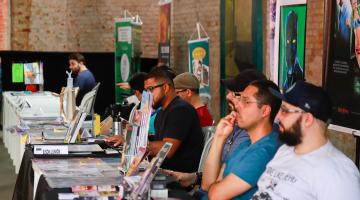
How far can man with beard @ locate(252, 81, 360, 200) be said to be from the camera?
2814 mm

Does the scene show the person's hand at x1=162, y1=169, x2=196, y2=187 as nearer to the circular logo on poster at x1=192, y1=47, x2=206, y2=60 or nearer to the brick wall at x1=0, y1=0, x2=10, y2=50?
the circular logo on poster at x1=192, y1=47, x2=206, y2=60

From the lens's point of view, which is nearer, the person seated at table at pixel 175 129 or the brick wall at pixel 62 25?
the person seated at table at pixel 175 129

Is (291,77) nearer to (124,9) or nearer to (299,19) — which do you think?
(299,19)

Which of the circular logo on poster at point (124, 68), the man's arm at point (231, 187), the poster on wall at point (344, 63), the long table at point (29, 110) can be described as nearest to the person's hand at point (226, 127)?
the man's arm at point (231, 187)

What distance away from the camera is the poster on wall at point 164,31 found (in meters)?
10.7

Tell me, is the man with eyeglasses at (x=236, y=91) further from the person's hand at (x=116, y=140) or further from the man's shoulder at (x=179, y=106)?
the person's hand at (x=116, y=140)

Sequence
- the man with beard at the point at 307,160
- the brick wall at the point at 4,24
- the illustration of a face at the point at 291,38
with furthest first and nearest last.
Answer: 1. the brick wall at the point at 4,24
2. the illustration of a face at the point at 291,38
3. the man with beard at the point at 307,160

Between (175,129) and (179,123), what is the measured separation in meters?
0.05

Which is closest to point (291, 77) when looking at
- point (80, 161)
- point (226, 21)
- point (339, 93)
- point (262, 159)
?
point (339, 93)

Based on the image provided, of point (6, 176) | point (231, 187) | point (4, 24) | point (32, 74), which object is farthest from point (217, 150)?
point (4, 24)

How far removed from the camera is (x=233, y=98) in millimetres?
4055

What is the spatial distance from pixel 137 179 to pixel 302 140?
80cm

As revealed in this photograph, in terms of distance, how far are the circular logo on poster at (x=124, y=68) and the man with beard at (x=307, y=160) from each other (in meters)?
8.72

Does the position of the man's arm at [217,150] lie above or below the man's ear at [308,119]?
below
